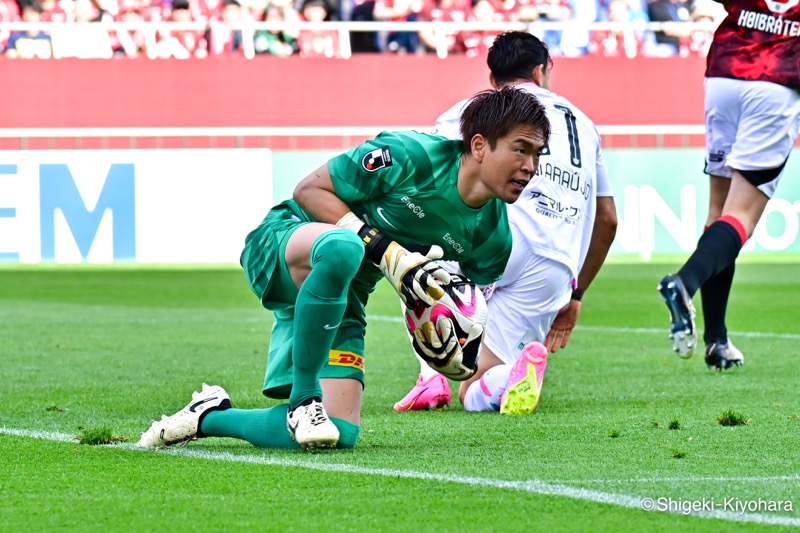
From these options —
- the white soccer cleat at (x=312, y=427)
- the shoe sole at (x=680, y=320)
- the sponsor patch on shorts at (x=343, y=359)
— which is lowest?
the white soccer cleat at (x=312, y=427)

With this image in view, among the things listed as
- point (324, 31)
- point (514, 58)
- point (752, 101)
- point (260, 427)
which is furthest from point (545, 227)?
point (324, 31)

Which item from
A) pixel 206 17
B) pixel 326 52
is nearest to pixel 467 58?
pixel 326 52

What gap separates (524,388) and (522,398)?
0.13ft

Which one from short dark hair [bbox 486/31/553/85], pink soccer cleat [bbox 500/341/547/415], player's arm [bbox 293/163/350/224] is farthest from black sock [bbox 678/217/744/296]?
player's arm [bbox 293/163/350/224]

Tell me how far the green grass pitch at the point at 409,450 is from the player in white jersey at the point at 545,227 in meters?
0.36

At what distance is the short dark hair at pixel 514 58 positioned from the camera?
6.08 meters

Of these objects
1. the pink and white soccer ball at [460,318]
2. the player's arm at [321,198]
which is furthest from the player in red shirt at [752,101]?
the player's arm at [321,198]

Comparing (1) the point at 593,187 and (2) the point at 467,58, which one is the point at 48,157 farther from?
(1) the point at 593,187

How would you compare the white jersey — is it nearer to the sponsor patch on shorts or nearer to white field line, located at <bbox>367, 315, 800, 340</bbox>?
the sponsor patch on shorts

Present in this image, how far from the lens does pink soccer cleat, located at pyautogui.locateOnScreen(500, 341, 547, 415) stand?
543 centimetres

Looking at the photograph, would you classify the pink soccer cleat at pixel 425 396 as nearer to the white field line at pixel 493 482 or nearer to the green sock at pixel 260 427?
the green sock at pixel 260 427

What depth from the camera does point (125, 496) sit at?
354 centimetres

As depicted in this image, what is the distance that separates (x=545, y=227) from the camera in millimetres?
6027

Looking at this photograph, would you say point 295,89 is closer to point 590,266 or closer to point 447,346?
point 590,266
